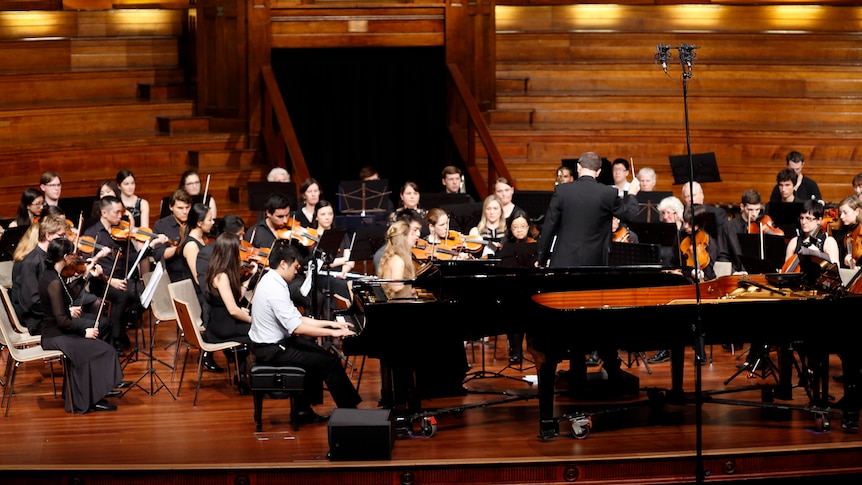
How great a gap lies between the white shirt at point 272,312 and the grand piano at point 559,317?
0.39 m

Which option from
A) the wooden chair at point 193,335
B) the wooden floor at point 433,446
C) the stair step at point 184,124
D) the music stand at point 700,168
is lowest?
the wooden floor at point 433,446

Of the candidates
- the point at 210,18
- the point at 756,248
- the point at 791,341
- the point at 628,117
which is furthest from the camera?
the point at 628,117

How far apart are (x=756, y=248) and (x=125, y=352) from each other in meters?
4.47

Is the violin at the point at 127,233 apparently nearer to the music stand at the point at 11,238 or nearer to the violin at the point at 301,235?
the music stand at the point at 11,238

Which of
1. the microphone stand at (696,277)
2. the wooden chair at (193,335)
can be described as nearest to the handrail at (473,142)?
the wooden chair at (193,335)

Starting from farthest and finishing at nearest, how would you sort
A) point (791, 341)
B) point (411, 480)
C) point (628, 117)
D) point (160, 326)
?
point (628, 117), point (160, 326), point (791, 341), point (411, 480)

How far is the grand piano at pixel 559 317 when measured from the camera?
18.6 feet

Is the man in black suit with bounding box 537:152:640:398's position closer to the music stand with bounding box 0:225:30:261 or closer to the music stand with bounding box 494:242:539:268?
the music stand with bounding box 494:242:539:268

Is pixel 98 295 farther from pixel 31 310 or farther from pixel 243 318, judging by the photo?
pixel 243 318

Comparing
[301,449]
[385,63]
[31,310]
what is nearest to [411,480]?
[301,449]

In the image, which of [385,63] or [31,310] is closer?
[31,310]

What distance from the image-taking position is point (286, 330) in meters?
6.27

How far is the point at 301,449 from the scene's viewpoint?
5.86m

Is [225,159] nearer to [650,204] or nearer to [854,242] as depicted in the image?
[650,204]
